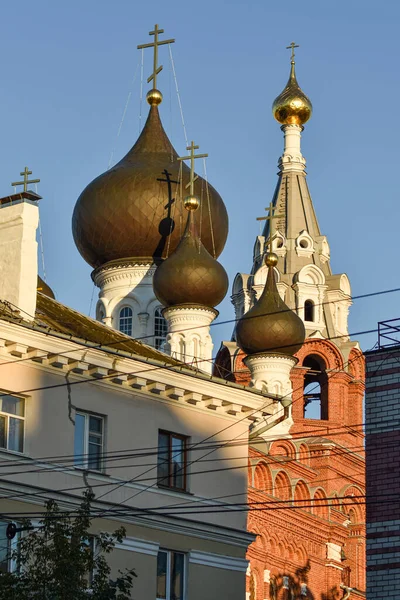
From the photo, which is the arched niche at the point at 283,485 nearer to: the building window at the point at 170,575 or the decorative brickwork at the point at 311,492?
the decorative brickwork at the point at 311,492

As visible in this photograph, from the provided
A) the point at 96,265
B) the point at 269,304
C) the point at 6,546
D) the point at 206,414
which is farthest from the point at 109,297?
the point at 6,546

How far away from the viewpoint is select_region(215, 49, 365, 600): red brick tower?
44.7 metres

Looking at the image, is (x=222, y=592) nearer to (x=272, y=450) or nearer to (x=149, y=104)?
(x=272, y=450)

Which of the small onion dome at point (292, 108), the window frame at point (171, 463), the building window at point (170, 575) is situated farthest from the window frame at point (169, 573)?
the small onion dome at point (292, 108)

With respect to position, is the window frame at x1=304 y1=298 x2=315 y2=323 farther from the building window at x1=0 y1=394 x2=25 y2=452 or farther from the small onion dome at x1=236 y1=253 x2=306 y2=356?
the building window at x1=0 y1=394 x2=25 y2=452

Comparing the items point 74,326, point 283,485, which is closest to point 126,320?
point 283,485

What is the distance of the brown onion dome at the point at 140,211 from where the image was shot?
50.2 meters

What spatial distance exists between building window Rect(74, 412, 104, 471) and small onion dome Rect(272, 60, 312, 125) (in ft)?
122

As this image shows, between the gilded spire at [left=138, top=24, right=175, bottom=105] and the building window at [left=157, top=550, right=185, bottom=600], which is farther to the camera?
the gilded spire at [left=138, top=24, right=175, bottom=105]

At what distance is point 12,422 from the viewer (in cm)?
2197

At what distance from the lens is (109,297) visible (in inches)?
2008

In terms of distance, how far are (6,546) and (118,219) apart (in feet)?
98.4

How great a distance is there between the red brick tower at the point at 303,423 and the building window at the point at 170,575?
748 inches

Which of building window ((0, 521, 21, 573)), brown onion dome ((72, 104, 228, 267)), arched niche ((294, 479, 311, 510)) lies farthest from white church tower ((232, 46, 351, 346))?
building window ((0, 521, 21, 573))
